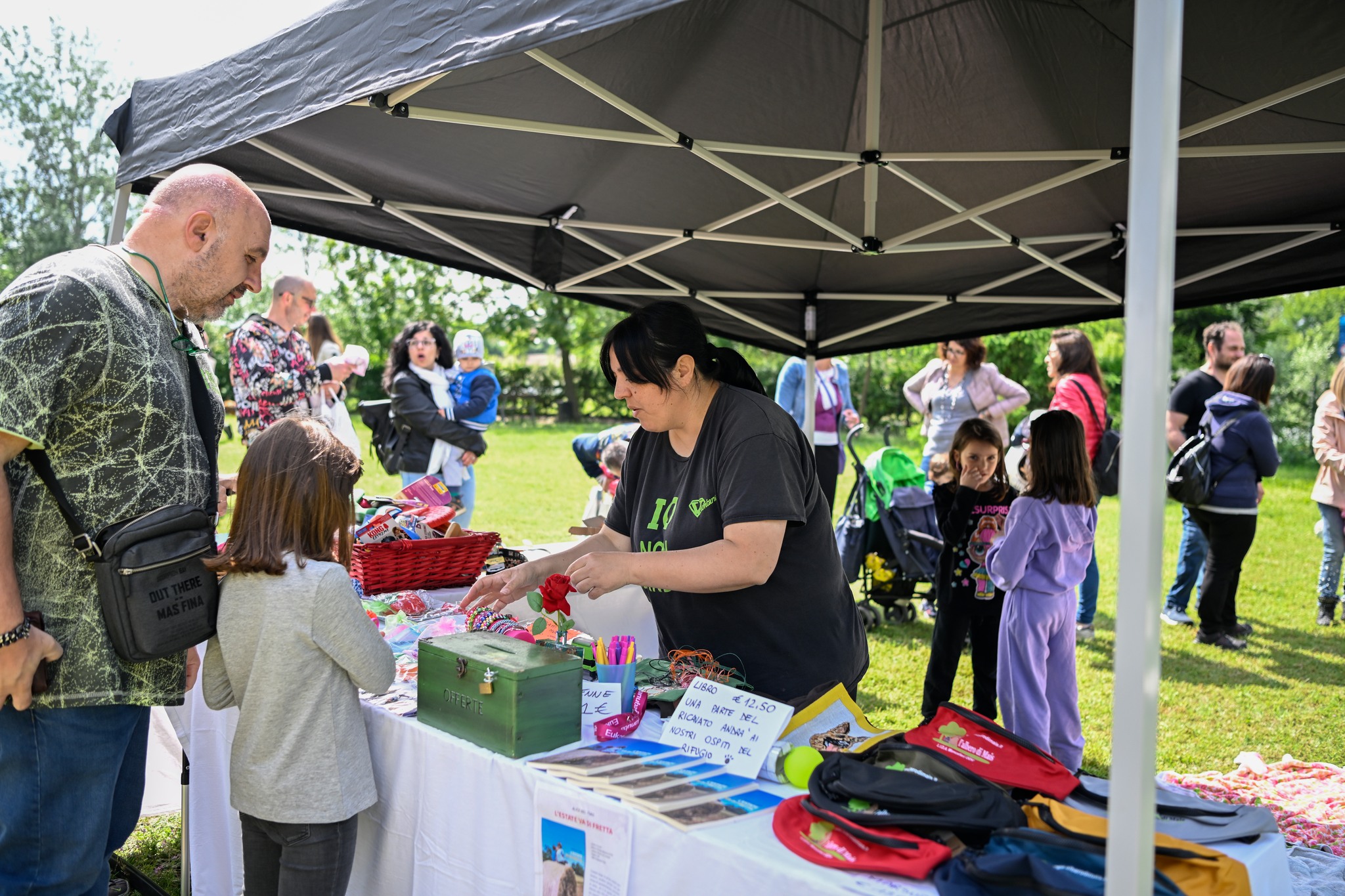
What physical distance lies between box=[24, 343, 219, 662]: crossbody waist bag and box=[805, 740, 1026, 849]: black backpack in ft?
3.57

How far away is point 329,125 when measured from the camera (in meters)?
2.66

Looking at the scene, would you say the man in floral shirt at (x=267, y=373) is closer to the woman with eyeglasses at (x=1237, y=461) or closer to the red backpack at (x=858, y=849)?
the red backpack at (x=858, y=849)

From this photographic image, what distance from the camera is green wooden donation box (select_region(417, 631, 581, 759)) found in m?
1.64

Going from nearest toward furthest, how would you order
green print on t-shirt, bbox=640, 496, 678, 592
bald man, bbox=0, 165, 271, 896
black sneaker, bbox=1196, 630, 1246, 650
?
1. bald man, bbox=0, 165, 271, 896
2. green print on t-shirt, bbox=640, 496, 678, 592
3. black sneaker, bbox=1196, 630, 1246, 650

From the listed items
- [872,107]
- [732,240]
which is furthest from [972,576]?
[872,107]

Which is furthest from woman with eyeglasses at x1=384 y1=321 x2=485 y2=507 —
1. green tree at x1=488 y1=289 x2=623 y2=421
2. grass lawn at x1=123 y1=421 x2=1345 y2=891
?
green tree at x1=488 y1=289 x2=623 y2=421

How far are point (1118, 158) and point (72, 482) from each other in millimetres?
2618

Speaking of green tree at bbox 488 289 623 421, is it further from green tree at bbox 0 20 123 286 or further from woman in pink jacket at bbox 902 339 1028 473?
woman in pink jacket at bbox 902 339 1028 473

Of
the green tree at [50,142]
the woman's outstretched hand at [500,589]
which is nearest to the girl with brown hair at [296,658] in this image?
the woman's outstretched hand at [500,589]

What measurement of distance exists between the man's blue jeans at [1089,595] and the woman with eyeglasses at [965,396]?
887 mm

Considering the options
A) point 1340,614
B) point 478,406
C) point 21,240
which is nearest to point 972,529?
point 478,406

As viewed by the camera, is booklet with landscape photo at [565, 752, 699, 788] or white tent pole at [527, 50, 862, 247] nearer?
booklet with landscape photo at [565, 752, 699, 788]

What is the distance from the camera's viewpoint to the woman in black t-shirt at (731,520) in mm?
2061

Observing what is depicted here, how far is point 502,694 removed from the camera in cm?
165
